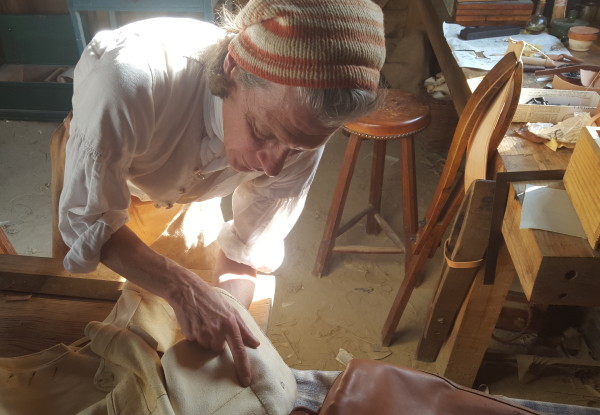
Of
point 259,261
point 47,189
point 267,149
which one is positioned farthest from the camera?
point 47,189

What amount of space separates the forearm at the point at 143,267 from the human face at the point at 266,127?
338 millimetres

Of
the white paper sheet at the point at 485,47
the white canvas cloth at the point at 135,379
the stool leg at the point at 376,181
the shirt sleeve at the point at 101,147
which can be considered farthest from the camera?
the stool leg at the point at 376,181

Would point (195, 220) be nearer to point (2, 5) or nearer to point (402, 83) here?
point (402, 83)

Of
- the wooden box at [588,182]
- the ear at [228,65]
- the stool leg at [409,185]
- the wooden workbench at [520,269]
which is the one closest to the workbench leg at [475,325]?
the wooden workbench at [520,269]

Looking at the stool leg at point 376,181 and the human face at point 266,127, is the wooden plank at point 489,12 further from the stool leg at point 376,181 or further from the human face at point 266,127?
the human face at point 266,127

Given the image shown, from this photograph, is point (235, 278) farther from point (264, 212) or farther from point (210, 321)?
point (210, 321)

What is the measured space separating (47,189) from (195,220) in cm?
260

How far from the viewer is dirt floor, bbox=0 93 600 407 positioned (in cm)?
263

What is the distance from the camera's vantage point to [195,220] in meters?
1.89

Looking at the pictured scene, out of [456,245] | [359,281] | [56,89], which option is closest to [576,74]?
[456,245]

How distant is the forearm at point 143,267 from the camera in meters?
1.36

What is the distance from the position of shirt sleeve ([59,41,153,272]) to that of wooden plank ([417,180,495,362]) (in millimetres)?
1111

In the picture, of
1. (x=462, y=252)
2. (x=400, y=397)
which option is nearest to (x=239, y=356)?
(x=400, y=397)

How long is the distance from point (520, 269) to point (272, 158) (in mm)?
779
